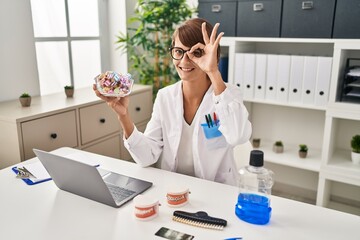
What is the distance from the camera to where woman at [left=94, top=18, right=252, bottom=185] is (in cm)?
134

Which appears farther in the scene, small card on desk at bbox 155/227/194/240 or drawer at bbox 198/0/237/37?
drawer at bbox 198/0/237/37

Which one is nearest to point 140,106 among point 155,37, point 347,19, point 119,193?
point 155,37

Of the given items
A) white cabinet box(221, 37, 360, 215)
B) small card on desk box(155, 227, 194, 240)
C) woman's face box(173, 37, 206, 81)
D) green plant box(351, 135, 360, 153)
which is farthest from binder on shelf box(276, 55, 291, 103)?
small card on desk box(155, 227, 194, 240)

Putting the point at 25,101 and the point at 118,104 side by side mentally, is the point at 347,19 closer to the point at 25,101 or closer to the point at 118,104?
the point at 118,104

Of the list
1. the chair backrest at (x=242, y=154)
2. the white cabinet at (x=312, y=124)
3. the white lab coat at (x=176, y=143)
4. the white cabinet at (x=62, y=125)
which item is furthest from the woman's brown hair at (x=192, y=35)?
the white cabinet at (x=312, y=124)

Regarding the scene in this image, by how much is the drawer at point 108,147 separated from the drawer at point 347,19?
66.7 inches

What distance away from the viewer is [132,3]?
3.07 metres

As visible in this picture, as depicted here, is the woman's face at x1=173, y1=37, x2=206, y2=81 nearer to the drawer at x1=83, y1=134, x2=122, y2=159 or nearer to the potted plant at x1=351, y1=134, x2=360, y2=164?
the drawer at x1=83, y1=134, x2=122, y2=159

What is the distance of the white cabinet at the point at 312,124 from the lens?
7.29 ft

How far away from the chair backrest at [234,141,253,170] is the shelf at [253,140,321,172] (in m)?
1.03

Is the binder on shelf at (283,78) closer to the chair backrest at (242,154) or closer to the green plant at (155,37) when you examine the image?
the green plant at (155,37)

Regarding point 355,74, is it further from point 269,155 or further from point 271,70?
point 269,155

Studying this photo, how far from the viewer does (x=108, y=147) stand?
243 centimetres

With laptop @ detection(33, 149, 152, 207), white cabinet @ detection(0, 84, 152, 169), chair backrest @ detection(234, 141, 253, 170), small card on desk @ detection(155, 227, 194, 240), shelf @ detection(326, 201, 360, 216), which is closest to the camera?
small card on desk @ detection(155, 227, 194, 240)
